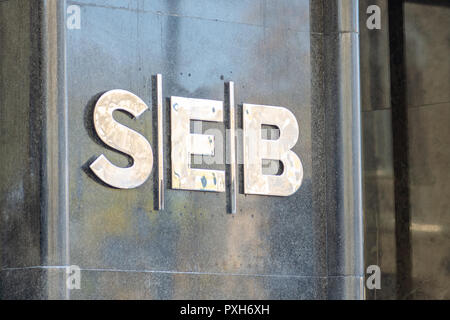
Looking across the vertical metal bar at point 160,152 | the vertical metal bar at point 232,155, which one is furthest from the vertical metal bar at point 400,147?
the vertical metal bar at point 160,152

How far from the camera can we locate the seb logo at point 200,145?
11.2 m

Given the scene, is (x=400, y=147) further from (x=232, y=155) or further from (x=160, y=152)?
(x=160, y=152)

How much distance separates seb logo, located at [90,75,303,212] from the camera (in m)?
11.2

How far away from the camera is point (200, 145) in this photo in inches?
464

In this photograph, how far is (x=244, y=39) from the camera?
487 inches

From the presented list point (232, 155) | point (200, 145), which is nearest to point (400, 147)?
point (232, 155)

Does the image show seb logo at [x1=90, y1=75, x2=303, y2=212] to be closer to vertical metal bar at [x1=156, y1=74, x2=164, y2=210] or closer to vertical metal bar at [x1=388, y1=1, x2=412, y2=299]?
vertical metal bar at [x1=156, y1=74, x2=164, y2=210]

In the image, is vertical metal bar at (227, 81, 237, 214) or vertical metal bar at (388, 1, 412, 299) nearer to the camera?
vertical metal bar at (227, 81, 237, 214)

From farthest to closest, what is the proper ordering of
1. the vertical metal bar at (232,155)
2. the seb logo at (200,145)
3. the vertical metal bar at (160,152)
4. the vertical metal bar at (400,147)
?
the vertical metal bar at (400,147)
the vertical metal bar at (232,155)
the vertical metal bar at (160,152)
the seb logo at (200,145)

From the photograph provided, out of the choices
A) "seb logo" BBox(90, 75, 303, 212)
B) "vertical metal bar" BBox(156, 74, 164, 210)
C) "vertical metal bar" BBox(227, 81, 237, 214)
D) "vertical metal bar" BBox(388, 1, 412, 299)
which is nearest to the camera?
"seb logo" BBox(90, 75, 303, 212)

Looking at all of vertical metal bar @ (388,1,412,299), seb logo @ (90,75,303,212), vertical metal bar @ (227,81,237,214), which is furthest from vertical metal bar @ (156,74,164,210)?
vertical metal bar @ (388,1,412,299)

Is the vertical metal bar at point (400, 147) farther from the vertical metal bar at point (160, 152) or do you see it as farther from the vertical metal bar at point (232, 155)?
the vertical metal bar at point (160, 152)

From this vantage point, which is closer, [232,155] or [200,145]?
[200,145]
